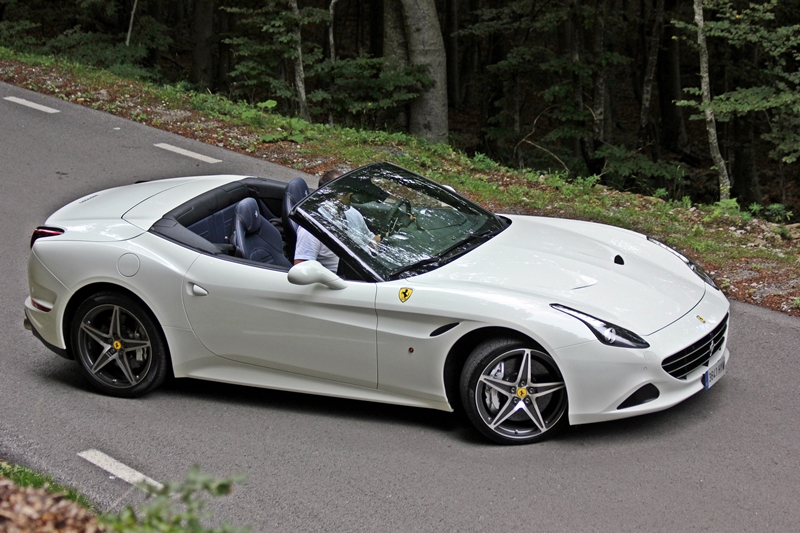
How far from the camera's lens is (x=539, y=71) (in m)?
18.5

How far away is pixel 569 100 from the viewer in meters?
17.1

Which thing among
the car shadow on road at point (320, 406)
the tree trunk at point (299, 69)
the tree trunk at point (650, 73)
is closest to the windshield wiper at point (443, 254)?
the car shadow on road at point (320, 406)

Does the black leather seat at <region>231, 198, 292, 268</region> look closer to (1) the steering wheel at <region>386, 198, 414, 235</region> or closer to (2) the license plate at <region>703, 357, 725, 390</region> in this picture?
(1) the steering wheel at <region>386, 198, 414, 235</region>

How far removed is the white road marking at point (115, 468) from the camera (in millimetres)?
4676

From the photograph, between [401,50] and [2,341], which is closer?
[2,341]

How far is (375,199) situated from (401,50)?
35.8 feet

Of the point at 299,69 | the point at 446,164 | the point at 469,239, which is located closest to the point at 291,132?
the point at 446,164

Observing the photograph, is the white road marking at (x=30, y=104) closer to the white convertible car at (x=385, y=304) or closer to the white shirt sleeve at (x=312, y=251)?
the white convertible car at (x=385, y=304)

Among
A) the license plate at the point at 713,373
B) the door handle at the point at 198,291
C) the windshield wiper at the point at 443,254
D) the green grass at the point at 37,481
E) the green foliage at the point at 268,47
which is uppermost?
the green foliage at the point at 268,47

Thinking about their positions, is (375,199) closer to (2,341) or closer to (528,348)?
(528,348)

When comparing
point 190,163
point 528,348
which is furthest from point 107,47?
point 528,348

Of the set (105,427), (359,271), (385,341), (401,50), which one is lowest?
(105,427)

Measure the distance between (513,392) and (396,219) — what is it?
1524 mm

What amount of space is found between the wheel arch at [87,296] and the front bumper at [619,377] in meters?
2.72
